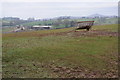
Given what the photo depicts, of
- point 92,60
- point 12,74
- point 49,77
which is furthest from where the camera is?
point 92,60

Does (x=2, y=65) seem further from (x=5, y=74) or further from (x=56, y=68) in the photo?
(x=56, y=68)

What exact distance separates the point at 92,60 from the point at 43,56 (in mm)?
3234

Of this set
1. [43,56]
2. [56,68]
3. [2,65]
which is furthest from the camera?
[43,56]

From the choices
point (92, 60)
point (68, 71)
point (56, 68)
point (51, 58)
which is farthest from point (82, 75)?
point (51, 58)

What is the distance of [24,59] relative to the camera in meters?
10.6

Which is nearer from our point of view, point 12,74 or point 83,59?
point 12,74

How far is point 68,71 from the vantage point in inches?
334

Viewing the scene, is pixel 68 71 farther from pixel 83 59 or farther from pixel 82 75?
pixel 83 59

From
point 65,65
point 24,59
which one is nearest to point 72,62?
point 65,65

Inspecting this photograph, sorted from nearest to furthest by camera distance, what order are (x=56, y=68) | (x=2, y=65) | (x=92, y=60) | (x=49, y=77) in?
(x=49, y=77) < (x=56, y=68) < (x=2, y=65) < (x=92, y=60)

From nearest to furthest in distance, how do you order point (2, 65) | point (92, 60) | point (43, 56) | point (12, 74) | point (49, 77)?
point (49, 77), point (12, 74), point (2, 65), point (92, 60), point (43, 56)

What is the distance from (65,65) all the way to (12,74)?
9.42 ft

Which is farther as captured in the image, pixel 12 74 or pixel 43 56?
pixel 43 56

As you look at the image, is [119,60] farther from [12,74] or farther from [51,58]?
[12,74]
